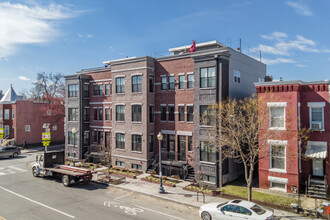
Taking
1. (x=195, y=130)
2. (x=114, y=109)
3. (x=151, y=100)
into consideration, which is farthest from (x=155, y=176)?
(x=114, y=109)

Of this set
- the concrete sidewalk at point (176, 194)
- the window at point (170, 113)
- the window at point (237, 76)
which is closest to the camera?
the concrete sidewalk at point (176, 194)

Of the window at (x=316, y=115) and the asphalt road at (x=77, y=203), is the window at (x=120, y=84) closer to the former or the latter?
the asphalt road at (x=77, y=203)

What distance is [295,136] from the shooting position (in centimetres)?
2044

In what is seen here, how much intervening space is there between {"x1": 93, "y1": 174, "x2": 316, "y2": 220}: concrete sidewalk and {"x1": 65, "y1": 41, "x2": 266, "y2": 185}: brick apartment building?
9.88 feet

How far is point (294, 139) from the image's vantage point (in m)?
20.5

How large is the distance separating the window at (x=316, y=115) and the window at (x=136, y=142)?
17077 mm

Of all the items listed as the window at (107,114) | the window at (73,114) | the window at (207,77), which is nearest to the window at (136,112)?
the window at (107,114)

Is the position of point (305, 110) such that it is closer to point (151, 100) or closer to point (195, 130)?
point (195, 130)

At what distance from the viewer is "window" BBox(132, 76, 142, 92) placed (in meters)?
28.9

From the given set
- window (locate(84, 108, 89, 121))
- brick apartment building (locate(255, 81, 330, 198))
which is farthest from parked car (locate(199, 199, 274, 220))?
window (locate(84, 108, 89, 121))

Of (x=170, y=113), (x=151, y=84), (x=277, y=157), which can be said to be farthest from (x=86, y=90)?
(x=277, y=157)

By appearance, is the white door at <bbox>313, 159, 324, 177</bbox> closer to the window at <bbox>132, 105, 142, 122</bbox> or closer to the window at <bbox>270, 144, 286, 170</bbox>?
the window at <bbox>270, 144, 286, 170</bbox>

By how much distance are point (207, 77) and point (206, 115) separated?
3.57m

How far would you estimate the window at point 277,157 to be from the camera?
21.2 meters
